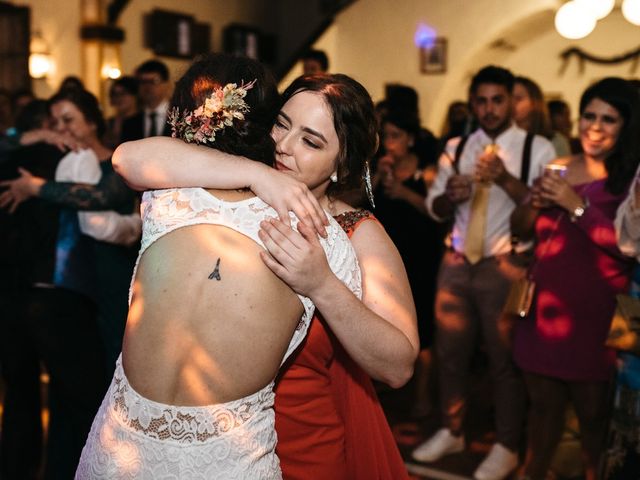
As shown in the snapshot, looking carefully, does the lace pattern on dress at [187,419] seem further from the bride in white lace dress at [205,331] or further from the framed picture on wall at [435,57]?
the framed picture on wall at [435,57]

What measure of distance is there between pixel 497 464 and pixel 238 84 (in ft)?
8.51

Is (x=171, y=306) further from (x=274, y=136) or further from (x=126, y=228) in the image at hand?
(x=126, y=228)

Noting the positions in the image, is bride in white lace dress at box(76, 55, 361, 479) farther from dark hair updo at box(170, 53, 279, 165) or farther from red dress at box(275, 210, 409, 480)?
red dress at box(275, 210, 409, 480)

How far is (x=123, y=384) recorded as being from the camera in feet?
4.75

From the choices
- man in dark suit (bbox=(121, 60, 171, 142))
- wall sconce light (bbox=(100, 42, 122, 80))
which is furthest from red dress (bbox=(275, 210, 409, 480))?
wall sconce light (bbox=(100, 42, 122, 80))

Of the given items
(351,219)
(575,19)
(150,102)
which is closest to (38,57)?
(150,102)

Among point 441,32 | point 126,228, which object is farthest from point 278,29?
point 126,228

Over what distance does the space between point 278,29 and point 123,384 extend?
39.1 ft

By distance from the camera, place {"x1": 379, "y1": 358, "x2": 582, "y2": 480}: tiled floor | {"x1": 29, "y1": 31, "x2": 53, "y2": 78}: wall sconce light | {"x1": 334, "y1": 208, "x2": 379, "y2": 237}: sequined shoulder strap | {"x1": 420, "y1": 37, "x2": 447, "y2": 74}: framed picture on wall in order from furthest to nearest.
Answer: {"x1": 420, "y1": 37, "x2": 447, "y2": 74}: framed picture on wall → {"x1": 29, "y1": 31, "x2": 53, "y2": 78}: wall sconce light → {"x1": 379, "y1": 358, "x2": 582, "y2": 480}: tiled floor → {"x1": 334, "y1": 208, "x2": 379, "y2": 237}: sequined shoulder strap

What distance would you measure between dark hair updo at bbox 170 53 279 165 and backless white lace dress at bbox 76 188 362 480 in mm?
144

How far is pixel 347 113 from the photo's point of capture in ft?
5.65

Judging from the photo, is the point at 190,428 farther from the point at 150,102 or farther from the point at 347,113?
the point at 150,102

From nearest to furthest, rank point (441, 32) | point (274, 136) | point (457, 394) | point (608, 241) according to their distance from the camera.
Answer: point (274, 136), point (608, 241), point (457, 394), point (441, 32)

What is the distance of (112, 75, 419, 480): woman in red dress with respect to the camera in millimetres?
1416
